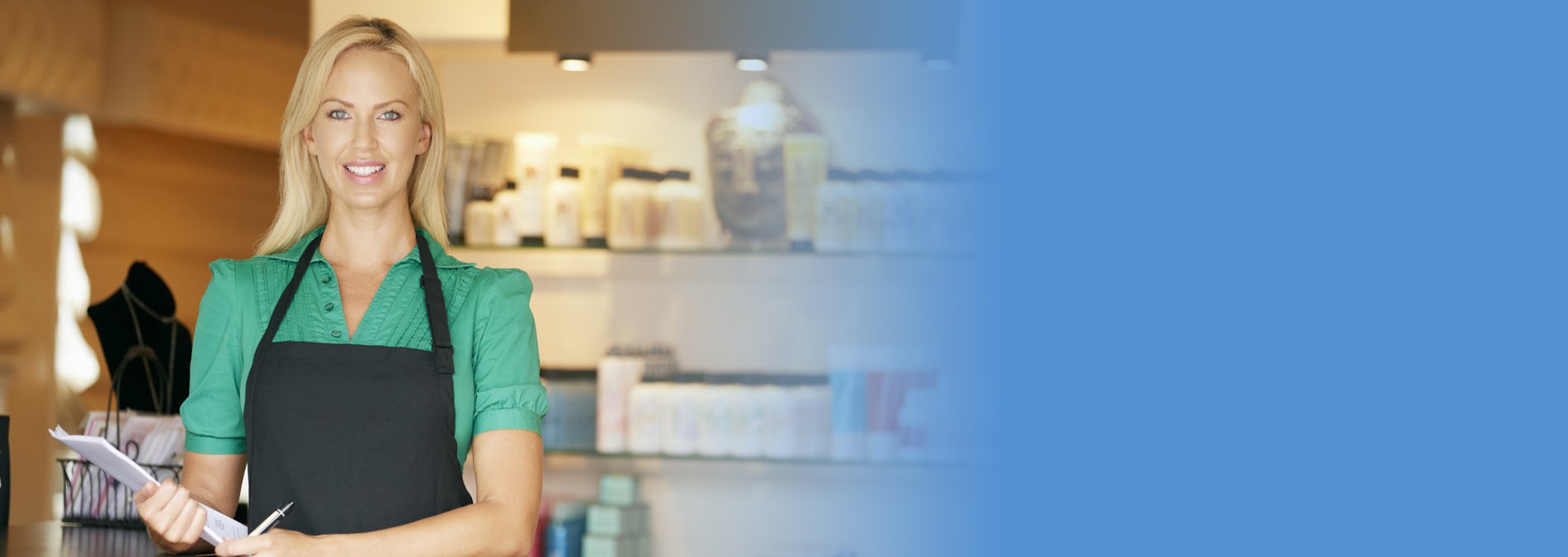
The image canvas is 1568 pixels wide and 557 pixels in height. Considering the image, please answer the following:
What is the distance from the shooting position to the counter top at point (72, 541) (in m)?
1.92

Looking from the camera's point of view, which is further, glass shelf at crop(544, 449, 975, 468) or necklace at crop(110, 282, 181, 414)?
glass shelf at crop(544, 449, 975, 468)

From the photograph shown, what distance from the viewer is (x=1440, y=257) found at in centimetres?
196

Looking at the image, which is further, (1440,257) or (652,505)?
(652,505)

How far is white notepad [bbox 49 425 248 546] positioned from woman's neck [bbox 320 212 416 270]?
1.03ft

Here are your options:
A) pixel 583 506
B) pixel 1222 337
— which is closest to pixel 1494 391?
pixel 1222 337

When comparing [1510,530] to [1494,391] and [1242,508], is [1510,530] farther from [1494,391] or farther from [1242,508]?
[1242,508]

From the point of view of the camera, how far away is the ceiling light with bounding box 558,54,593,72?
2.94m

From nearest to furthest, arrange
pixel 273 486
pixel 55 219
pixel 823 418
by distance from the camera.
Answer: pixel 273 486 < pixel 823 418 < pixel 55 219

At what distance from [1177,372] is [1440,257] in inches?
14.9

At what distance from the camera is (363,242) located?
1682 millimetres

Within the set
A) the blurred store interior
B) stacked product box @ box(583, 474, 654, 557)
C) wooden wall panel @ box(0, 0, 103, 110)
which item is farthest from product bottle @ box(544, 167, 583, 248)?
wooden wall panel @ box(0, 0, 103, 110)

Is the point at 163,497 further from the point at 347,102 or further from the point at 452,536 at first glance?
the point at 347,102

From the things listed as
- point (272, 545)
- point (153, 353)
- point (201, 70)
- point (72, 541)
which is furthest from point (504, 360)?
point (201, 70)

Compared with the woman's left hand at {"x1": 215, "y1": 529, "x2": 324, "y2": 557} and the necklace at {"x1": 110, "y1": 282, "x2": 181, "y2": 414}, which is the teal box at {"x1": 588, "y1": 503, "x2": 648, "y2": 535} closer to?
the necklace at {"x1": 110, "y1": 282, "x2": 181, "y2": 414}
